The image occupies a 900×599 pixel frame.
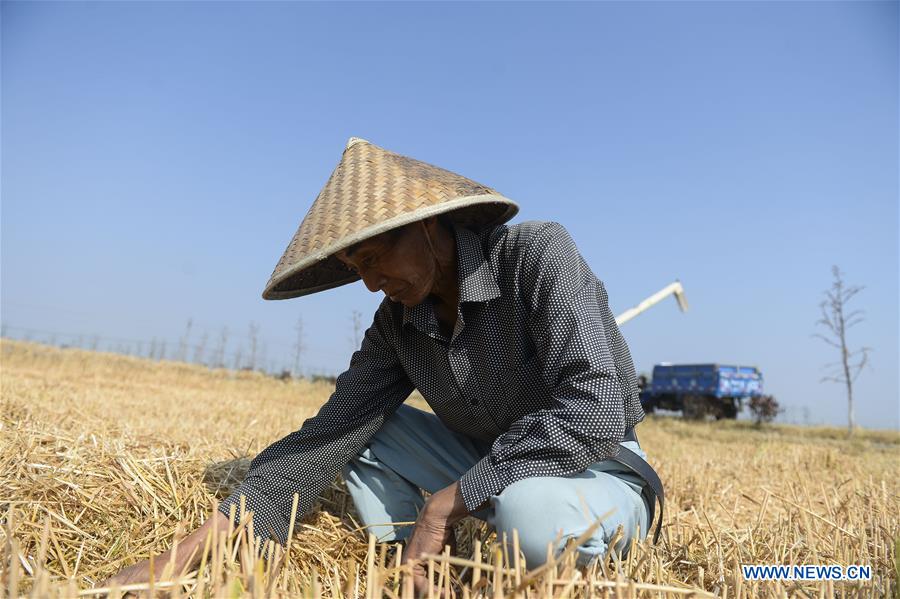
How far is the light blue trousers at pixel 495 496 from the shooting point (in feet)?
5.65

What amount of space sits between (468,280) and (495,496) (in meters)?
0.70

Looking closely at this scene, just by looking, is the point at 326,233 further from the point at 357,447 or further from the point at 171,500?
the point at 171,500

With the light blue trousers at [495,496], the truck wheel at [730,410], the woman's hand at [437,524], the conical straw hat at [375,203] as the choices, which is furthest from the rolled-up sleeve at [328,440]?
the truck wheel at [730,410]

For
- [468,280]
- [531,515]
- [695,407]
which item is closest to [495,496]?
[531,515]

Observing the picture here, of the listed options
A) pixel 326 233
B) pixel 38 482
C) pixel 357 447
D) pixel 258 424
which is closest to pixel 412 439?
pixel 357 447

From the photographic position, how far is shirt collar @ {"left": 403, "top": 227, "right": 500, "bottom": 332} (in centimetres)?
210

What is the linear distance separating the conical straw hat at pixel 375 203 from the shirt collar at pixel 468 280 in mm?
134

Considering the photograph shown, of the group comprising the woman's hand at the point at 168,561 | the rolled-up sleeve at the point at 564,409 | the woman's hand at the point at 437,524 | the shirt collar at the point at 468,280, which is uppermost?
the shirt collar at the point at 468,280

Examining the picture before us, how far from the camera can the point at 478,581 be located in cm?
150

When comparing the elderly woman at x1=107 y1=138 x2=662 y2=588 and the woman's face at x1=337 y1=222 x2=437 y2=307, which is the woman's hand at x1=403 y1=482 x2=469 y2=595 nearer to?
the elderly woman at x1=107 y1=138 x2=662 y2=588

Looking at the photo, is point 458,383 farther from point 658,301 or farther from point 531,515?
point 658,301

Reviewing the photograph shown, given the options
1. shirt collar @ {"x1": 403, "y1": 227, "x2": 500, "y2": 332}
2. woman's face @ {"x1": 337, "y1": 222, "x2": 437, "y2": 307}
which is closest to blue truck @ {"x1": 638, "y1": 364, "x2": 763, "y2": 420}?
shirt collar @ {"x1": 403, "y1": 227, "x2": 500, "y2": 332}

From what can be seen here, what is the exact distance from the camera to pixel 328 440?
239 cm

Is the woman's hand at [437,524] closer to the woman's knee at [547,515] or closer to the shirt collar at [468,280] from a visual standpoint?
the woman's knee at [547,515]
